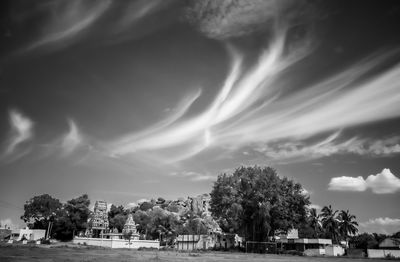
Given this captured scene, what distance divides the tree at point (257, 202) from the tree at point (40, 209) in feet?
194

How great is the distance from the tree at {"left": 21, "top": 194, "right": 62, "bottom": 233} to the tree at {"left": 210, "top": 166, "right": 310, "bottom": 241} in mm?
59204

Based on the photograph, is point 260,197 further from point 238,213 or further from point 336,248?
point 336,248

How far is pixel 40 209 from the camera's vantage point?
331ft

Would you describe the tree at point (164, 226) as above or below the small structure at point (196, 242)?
above

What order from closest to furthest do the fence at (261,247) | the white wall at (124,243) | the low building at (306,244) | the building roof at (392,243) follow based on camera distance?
the fence at (261,247) < the white wall at (124,243) < the building roof at (392,243) < the low building at (306,244)

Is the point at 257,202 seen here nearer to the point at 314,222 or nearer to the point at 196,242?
the point at 196,242

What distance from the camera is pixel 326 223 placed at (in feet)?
291

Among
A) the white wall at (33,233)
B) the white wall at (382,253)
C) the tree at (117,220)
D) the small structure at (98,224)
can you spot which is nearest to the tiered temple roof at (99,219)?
the small structure at (98,224)

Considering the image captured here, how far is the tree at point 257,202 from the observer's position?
60.8 m

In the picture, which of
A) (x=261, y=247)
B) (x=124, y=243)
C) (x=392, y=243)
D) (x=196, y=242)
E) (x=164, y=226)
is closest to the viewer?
(x=261, y=247)

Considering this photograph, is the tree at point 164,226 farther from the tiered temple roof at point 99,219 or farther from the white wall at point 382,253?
the white wall at point 382,253

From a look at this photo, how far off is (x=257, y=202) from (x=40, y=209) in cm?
7183

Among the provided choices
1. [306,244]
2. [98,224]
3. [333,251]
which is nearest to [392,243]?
[333,251]

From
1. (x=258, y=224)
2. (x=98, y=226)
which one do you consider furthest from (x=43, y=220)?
(x=258, y=224)
